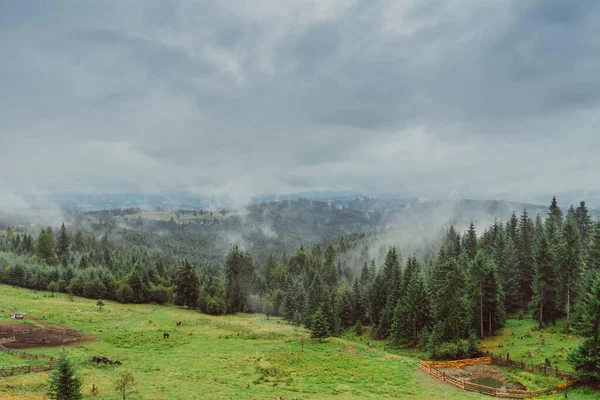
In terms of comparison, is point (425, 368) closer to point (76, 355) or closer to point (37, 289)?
point (76, 355)

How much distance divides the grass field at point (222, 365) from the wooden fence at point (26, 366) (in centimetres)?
162

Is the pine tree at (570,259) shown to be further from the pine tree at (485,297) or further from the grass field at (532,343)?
the pine tree at (485,297)

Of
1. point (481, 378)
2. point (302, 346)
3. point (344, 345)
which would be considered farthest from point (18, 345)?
point (481, 378)

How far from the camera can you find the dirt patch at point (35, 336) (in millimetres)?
50281

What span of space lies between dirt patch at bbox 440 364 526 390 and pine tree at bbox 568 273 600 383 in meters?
7.26

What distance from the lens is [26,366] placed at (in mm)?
39438

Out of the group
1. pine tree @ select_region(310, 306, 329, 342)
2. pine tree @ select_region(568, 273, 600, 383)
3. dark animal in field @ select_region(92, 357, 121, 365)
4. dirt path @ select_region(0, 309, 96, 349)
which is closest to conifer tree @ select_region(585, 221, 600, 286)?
pine tree @ select_region(568, 273, 600, 383)

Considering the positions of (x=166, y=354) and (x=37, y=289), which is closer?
(x=166, y=354)

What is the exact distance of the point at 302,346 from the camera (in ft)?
205

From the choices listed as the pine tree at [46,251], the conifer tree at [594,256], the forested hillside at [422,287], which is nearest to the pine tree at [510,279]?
the forested hillside at [422,287]

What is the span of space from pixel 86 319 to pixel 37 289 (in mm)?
54812

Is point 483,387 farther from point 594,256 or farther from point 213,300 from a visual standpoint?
point 213,300

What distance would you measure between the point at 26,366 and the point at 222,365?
21842 mm

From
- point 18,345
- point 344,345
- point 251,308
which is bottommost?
point 251,308
